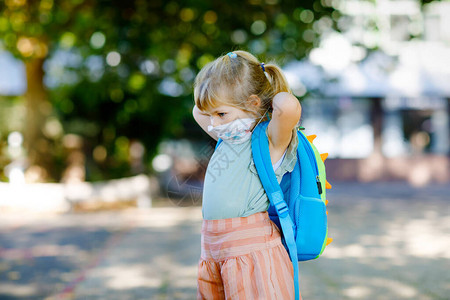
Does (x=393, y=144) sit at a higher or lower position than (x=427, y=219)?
higher

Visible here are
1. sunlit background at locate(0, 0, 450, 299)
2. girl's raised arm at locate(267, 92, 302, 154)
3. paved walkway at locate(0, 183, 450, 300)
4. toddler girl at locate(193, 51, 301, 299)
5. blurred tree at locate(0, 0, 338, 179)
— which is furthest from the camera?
sunlit background at locate(0, 0, 450, 299)

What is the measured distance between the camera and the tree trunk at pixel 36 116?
41.5 feet

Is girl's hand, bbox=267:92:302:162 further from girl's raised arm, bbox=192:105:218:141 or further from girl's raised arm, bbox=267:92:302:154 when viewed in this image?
girl's raised arm, bbox=192:105:218:141

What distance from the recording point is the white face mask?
197cm

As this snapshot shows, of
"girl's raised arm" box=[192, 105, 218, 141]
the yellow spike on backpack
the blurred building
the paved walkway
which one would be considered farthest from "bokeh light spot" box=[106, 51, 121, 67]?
the yellow spike on backpack

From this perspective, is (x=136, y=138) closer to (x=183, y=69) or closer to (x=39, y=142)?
(x=39, y=142)

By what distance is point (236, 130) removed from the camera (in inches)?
77.9

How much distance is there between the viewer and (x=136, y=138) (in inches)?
570

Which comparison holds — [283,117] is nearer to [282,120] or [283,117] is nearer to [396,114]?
[282,120]

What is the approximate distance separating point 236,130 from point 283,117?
0.24m

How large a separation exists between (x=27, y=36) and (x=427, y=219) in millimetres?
8921

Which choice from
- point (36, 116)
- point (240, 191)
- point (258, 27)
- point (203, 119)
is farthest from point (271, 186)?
point (36, 116)

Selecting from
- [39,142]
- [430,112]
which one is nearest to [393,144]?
[430,112]

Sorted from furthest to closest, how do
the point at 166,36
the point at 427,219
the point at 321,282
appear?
the point at 166,36, the point at 427,219, the point at 321,282
